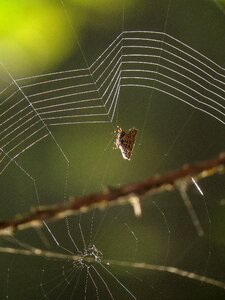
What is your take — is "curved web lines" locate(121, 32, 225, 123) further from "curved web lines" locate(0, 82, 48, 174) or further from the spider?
the spider

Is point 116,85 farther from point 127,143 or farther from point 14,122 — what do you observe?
point 127,143

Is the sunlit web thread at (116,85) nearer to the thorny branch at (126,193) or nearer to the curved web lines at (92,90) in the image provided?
the curved web lines at (92,90)

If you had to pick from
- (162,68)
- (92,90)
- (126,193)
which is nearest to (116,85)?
(92,90)

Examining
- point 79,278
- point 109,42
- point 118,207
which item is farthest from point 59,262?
point 109,42

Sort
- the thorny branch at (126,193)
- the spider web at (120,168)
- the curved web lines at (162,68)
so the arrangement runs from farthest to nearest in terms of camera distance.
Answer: the curved web lines at (162,68) → the spider web at (120,168) → the thorny branch at (126,193)

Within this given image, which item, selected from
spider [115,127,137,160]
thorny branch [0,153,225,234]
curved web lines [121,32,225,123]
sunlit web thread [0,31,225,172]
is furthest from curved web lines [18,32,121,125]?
thorny branch [0,153,225,234]

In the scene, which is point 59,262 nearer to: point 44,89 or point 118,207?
point 118,207

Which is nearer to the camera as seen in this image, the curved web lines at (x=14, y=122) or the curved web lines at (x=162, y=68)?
the curved web lines at (x=14, y=122)

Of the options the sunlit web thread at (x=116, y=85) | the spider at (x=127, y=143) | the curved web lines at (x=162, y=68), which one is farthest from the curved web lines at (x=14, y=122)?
the spider at (x=127, y=143)
